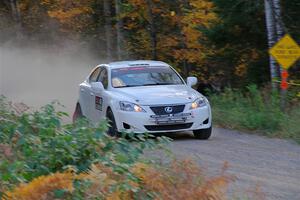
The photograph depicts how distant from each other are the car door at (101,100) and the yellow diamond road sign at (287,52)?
4.23 m

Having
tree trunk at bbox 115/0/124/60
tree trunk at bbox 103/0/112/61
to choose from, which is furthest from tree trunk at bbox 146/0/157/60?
tree trunk at bbox 103/0/112/61

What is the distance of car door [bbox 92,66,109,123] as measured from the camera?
14.4 m

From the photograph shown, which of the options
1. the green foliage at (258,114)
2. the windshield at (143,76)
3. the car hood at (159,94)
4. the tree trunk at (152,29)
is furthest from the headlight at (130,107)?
the tree trunk at (152,29)

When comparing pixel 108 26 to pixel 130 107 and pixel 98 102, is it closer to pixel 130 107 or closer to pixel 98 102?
pixel 98 102

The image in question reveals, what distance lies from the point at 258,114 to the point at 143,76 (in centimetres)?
282

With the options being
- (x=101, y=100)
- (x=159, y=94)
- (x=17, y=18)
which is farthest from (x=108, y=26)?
(x=159, y=94)

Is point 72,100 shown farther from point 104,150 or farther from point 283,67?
point 104,150

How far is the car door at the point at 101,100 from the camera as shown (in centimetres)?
1435

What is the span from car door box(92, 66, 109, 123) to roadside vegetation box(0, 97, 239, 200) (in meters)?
6.90

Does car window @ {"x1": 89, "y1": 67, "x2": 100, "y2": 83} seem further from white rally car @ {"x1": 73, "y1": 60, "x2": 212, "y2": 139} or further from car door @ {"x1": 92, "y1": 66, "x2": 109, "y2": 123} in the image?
white rally car @ {"x1": 73, "y1": 60, "x2": 212, "y2": 139}

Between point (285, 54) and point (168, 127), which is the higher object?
point (285, 54)

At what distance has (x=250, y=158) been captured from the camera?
1142 centimetres

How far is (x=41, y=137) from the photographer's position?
6.76 meters

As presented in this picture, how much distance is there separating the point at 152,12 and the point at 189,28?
9.76 feet
